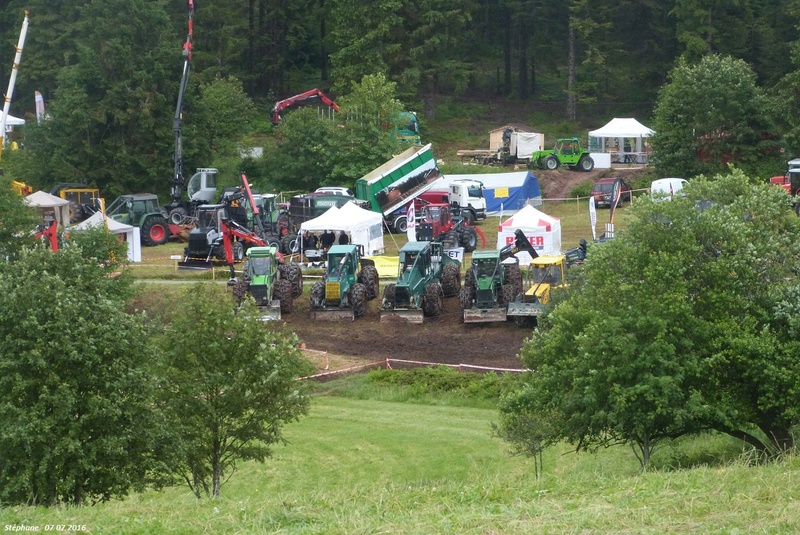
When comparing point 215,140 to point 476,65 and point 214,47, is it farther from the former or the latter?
point 476,65

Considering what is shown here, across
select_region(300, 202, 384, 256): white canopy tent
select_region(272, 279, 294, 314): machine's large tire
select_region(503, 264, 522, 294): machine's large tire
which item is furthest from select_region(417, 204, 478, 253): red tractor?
select_region(272, 279, 294, 314): machine's large tire

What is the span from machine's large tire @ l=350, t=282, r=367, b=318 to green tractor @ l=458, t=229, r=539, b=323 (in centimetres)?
263

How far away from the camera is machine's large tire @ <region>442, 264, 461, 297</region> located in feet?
109

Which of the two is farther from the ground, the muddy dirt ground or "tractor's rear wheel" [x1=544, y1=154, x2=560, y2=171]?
"tractor's rear wheel" [x1=544, y1=154, x2=560, y2=171]

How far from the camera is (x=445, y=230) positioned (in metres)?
39.8

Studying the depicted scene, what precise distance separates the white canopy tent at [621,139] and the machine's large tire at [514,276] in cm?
2436

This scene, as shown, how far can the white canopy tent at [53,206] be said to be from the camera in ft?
141

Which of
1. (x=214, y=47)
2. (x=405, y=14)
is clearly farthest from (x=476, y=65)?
(x=214, y=47)

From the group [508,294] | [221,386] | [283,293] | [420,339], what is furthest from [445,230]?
[221,386]

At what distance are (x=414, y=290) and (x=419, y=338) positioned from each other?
6.53ft

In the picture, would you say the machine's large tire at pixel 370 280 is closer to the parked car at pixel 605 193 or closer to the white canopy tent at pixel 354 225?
the white canopy tent at pixel 354 225

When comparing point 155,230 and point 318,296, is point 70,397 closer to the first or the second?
point 318,296

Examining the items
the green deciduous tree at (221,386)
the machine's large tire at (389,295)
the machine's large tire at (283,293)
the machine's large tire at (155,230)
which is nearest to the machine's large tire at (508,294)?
the machine's large tire at (389,295)

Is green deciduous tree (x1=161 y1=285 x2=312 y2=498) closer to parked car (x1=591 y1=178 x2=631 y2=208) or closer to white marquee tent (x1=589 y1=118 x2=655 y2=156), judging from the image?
parked car (x1=591 y1=178 x2=631 y2=208)
